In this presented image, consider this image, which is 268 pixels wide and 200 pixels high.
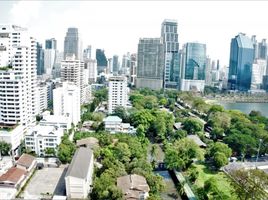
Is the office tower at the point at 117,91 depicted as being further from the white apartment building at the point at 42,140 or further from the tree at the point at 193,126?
the white apartment building at the point at 42,140

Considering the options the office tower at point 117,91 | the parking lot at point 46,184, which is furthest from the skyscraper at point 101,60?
the parking lot at point 46,184

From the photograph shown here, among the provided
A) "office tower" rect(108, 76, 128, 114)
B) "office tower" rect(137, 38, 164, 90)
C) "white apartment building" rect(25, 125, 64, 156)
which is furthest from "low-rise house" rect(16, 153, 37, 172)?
"office tower" rect(137, 38, 164, 90)

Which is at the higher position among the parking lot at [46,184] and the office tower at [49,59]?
the office tower at [49,59]

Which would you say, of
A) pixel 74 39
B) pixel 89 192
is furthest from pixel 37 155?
pixel 74 39

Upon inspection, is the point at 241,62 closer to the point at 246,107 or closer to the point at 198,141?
the point at 246,107

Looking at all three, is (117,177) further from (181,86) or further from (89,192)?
(181,86)

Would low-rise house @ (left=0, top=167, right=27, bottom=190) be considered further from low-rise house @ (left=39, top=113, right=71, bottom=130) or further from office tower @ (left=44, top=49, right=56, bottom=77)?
office tower @ (left=44, top=49, right=56, bottom=77)
